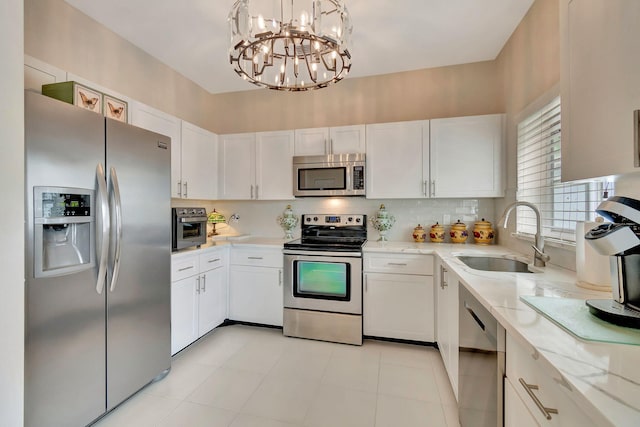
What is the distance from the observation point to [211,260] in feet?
9.29

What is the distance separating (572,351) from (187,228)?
8.69 ft

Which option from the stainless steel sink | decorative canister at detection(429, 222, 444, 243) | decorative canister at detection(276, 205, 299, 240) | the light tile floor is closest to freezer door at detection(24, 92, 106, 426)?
the light tile floor

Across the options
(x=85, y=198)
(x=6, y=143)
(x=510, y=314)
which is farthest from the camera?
(x=85, y=198)

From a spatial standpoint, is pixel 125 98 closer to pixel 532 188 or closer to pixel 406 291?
pixel 406 291

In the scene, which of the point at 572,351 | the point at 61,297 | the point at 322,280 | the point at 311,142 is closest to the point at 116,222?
the point at 61,297

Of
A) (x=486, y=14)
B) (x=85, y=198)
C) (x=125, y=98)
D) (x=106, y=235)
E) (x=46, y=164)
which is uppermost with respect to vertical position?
(x=486, y=14)

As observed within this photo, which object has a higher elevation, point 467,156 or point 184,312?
point 467,156

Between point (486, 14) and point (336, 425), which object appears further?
point (486, 14)

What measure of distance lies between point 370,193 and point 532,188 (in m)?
1.34

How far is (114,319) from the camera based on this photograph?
5.72 ft

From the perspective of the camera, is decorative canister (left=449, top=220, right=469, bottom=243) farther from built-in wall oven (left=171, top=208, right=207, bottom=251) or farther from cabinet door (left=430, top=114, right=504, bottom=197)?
built-in wall oven (left=171, top=208, right=207, bottom=251)

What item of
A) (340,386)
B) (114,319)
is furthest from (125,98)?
(340,386)

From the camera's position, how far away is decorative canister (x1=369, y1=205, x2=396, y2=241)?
3115 mm

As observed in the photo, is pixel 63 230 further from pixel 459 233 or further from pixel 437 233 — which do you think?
pixel 459 233
